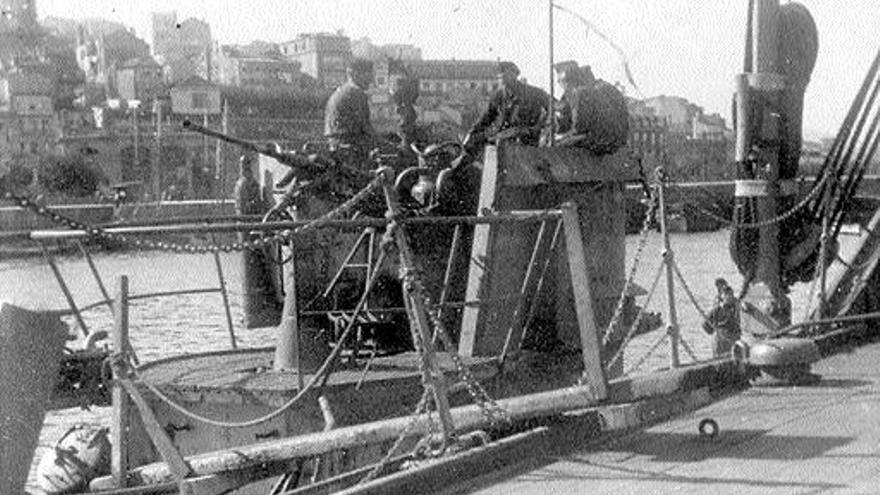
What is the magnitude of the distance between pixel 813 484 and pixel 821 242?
15.8 ft

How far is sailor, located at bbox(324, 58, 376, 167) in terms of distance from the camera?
10.4m

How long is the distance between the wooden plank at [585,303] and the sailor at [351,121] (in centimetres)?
493

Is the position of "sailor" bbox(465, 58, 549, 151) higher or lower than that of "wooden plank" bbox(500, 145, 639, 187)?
higher

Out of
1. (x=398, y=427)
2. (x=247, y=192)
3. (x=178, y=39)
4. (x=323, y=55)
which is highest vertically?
(x=178, y=39)

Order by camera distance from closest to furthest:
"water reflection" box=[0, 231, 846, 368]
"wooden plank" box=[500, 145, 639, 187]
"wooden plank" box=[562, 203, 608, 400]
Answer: "wooden plank" box=[562, 203, 608, 400]
"wooden plank" box=[500, 145, 639, 187]
"water reflection" box=[0, 231, 846, 368]

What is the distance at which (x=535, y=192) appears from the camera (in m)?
9.55

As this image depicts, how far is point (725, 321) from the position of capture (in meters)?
12.2

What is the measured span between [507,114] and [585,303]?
16.0 ft

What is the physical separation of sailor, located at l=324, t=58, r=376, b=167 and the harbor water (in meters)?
4.97

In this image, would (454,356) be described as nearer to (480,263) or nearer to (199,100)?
(480,263)

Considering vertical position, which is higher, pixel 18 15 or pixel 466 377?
pixel 18 15

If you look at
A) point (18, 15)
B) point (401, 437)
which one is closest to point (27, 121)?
point (18, 15)

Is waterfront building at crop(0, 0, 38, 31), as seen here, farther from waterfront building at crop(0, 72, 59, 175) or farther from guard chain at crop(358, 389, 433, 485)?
guard chain at crop(358, 389, 433, 485)

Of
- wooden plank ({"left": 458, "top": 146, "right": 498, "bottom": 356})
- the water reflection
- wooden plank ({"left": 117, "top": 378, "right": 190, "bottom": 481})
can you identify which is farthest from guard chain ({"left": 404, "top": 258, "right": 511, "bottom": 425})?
the water reflection
